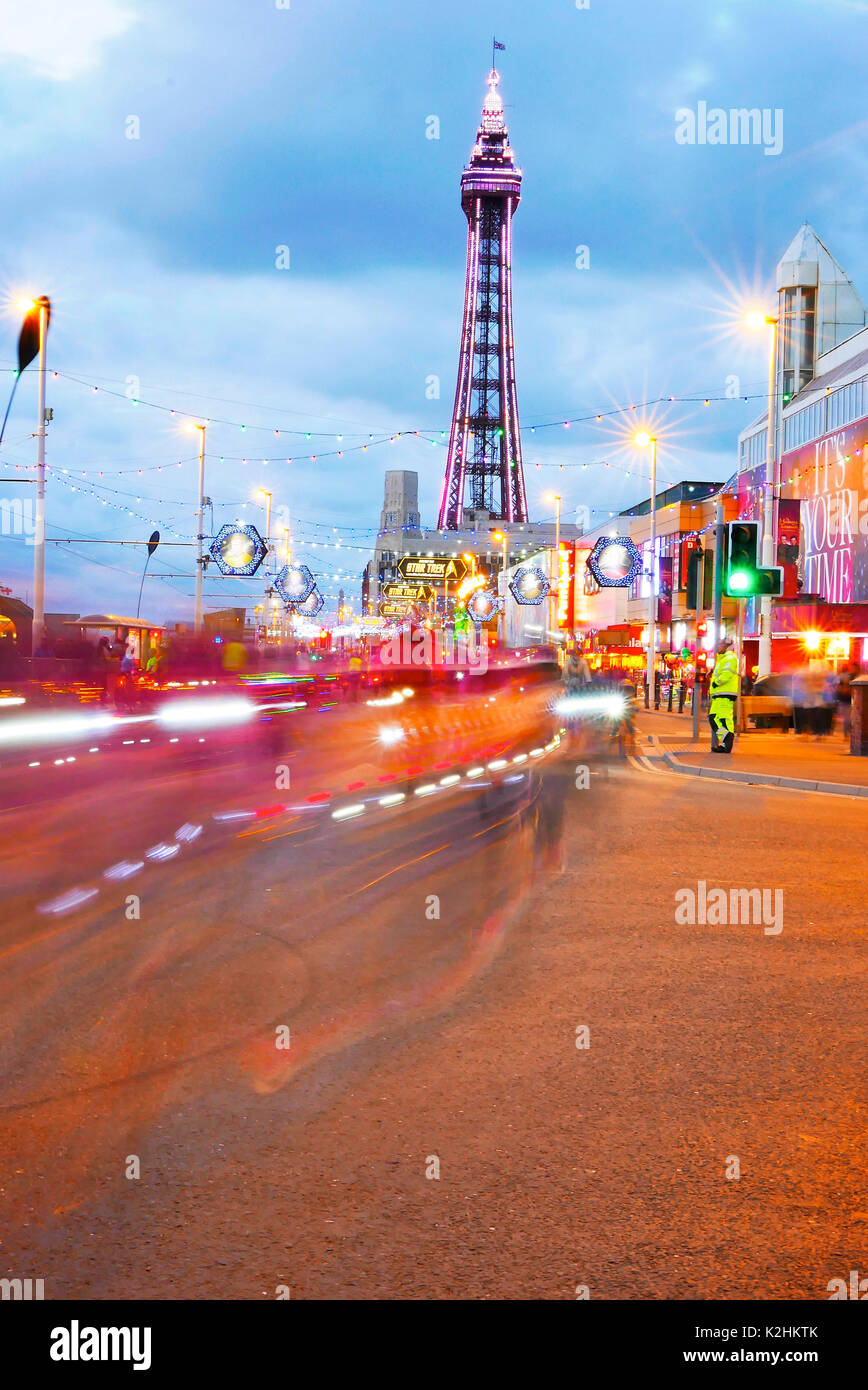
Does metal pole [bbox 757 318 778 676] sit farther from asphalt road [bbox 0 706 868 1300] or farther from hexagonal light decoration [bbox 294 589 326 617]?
hexagonal light decoration [bbox 294 589 326 617]

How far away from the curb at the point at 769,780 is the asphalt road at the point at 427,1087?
689 centimetres

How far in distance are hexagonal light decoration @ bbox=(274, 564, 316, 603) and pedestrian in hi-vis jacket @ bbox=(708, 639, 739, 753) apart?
125ft

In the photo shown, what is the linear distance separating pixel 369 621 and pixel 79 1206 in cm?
11973

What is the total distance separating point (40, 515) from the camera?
120ft

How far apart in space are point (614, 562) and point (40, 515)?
2079 centimetres

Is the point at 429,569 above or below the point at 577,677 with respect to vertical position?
above

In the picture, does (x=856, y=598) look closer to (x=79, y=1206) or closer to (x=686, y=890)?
(x=686, y=890)

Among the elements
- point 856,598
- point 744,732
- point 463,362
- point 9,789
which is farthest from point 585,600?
point 9,789

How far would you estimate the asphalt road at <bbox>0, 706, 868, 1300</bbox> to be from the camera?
3.30 meters

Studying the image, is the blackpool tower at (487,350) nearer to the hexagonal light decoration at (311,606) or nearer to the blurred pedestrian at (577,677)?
the hexagonal light decoration at (311,606)

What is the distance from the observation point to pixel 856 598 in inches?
1684

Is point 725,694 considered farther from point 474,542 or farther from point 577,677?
point 474,542
